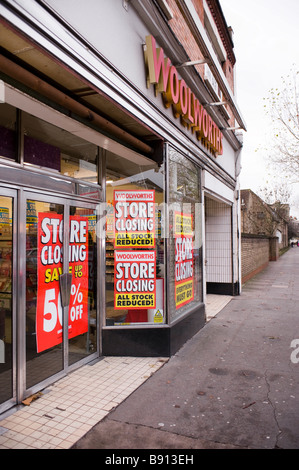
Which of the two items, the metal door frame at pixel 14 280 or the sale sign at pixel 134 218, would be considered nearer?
the metal door frame at pixel 14 280

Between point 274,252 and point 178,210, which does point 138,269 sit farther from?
point 274,252

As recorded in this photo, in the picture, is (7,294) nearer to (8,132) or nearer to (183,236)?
(8,132)

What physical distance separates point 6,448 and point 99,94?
377cm

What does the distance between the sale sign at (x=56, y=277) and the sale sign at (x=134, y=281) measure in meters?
0.61

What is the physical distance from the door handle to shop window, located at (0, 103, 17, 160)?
1648 mm

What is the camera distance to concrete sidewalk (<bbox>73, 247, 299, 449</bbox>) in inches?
120

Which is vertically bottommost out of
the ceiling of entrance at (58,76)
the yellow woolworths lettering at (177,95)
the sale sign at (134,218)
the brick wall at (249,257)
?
the brick wall at (249,257)

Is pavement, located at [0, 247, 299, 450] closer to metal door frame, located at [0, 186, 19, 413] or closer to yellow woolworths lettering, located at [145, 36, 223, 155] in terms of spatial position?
metal door frame, located at [0, 186, 19, 413]

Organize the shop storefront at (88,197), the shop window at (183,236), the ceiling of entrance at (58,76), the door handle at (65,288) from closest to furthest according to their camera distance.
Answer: the ceiling of entrance at (58,76) < the shop storefront at (88,197) < the door handle at (65,288) < the shop window at (183,236)

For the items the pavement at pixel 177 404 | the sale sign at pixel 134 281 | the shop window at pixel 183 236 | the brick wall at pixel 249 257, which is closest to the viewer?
the pavement at pixel 177 404

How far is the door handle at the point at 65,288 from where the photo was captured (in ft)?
14.5
